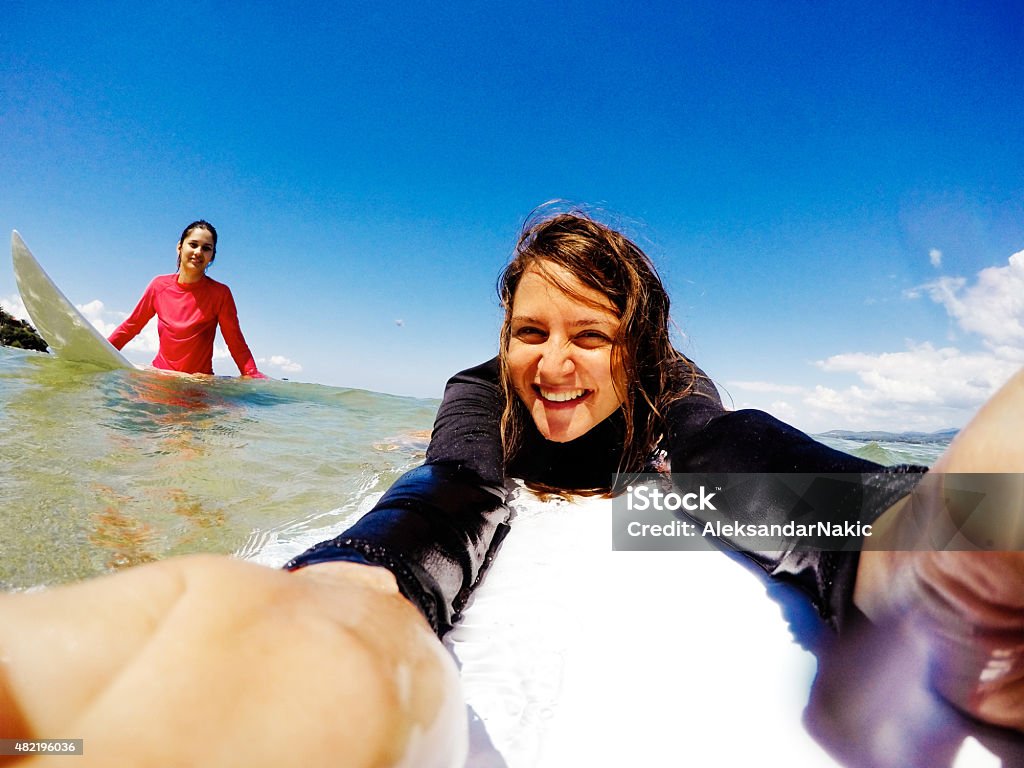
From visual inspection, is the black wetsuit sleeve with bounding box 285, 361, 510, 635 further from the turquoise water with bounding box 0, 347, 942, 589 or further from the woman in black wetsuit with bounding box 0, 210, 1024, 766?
the turquoise water with bounding box 0, 347, 942, 589

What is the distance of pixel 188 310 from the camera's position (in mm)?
5289

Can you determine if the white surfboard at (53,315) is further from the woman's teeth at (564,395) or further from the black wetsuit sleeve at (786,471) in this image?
the black wetsuit sleeve at (786,471)

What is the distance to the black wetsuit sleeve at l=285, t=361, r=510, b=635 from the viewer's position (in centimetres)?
81

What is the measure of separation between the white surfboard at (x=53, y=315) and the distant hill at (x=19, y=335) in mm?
5701

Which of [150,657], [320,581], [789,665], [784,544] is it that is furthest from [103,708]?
[784,544]

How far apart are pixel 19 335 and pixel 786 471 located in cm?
1359

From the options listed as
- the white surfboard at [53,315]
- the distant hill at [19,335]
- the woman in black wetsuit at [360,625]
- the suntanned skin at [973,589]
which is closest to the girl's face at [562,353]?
the woman in black wetsuit at [360,625]

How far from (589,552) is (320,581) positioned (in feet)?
3.20

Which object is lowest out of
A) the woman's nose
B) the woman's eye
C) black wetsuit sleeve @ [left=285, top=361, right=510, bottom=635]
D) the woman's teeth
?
black wetsuit sleeve @ [left=285, top=361, right=510, bottom=635]

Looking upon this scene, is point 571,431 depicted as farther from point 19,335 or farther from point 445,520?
point 19,335

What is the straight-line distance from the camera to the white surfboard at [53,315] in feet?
16.6

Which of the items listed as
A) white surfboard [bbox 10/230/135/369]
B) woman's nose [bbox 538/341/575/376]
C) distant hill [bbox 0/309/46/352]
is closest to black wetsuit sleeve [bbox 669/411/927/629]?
woman's nose [bbox 538/341/575/376]

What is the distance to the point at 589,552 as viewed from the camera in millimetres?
1407

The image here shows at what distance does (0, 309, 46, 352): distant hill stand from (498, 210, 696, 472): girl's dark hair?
38.2 feet
